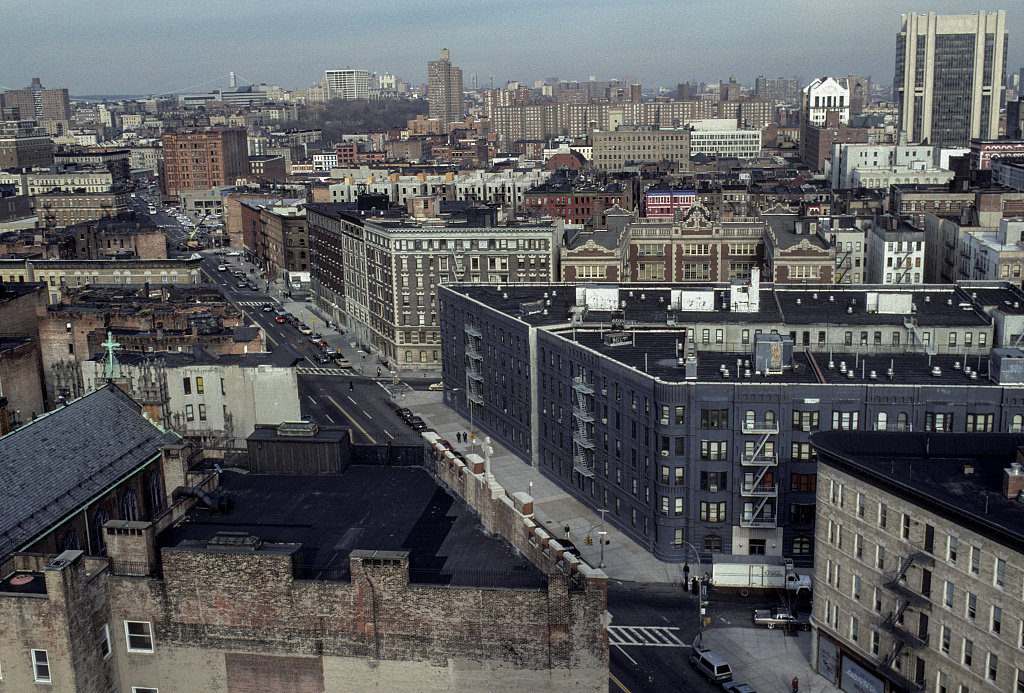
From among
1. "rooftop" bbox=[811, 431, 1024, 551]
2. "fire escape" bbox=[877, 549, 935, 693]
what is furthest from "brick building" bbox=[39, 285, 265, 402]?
"fire escape" bbox=[877, 549, 935, 693]

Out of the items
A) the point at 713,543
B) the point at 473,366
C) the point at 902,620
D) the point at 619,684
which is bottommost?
the point at 619,684

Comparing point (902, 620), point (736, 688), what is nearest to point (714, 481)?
point (736, 688)

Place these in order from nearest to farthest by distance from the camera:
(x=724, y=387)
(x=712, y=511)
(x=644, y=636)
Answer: (x=644, y=636) < (x=724, y=387) < (x=712, y=511)

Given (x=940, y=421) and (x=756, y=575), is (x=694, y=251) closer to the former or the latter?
(x=940, y=421)

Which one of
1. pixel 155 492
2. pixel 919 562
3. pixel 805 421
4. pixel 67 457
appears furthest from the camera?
pixel 805 421

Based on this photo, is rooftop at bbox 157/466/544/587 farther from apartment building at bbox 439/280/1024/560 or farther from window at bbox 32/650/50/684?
apartment building at bbox 439/280/1024/560

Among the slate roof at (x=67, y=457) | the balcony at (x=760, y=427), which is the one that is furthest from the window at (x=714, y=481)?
the slate roof at (x=67, y=457)

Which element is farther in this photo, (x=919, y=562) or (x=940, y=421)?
(x=940, y=421)

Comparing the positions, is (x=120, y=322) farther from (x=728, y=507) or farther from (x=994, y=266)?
(x=994, y=266)
